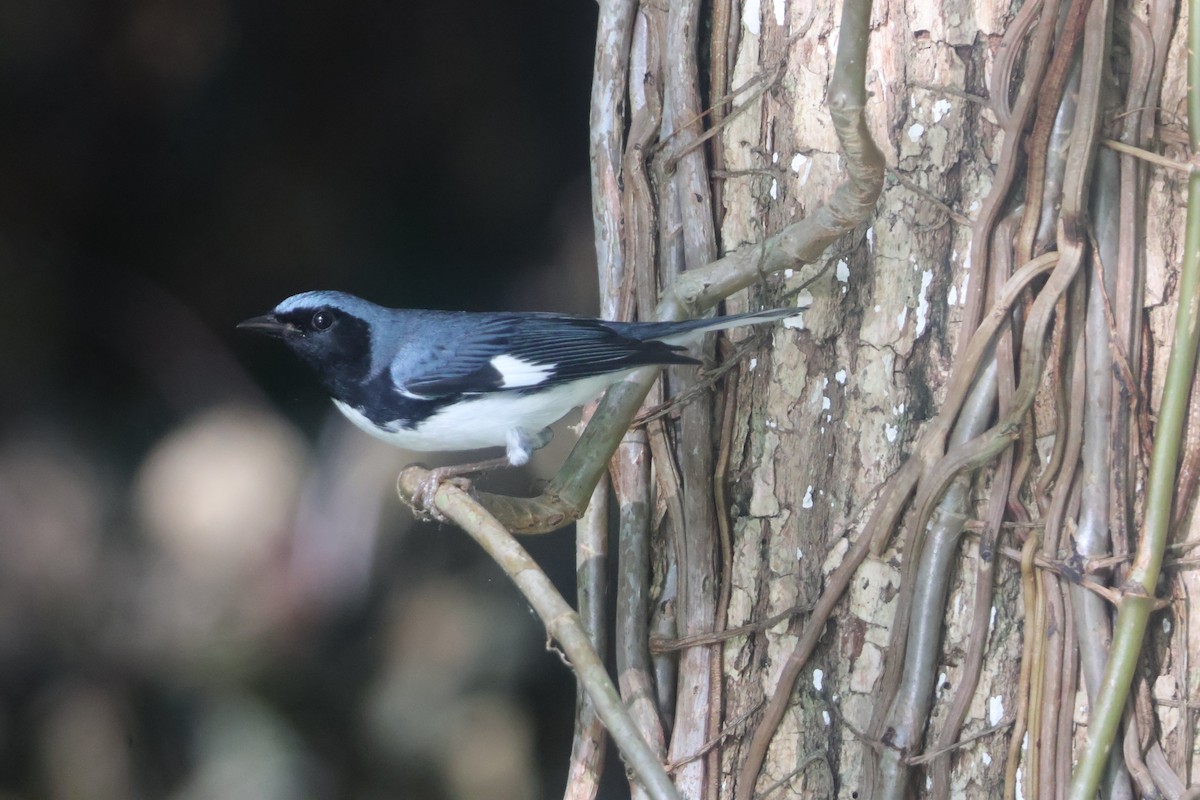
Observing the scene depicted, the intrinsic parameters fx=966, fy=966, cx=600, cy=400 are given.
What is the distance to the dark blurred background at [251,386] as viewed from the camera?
2.25 metres

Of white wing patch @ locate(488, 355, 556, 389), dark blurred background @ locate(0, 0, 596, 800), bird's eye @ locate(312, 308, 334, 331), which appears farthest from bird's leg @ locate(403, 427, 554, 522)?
dark blurred background @ locate(0, 0, 596, 800)

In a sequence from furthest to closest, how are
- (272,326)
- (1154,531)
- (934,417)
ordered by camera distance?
(272,326) < (934,417) < (1154,531)

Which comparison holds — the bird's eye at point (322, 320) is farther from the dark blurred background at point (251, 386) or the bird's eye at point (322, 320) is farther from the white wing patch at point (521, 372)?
the dark blurred background at point (251, 386)

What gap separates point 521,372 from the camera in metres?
2.04

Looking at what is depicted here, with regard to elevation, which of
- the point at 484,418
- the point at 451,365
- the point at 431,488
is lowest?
the point at 431,488

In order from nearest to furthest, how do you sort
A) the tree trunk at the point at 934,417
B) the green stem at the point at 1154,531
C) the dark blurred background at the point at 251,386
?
1. the green stem at the point at 1154,531
2. the tree trunk at the point at 934,417
3. the dark blurred background at the point at 251,386

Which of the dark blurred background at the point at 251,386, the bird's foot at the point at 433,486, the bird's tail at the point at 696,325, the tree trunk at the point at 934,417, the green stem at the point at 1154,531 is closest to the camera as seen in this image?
the green stem at the point at 1154,531

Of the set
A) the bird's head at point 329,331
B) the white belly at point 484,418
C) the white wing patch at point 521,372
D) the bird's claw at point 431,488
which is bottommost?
the bird's claw at point 431,488

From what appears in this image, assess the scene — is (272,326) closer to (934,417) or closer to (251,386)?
(251,386)

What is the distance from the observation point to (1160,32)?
61.2 inches

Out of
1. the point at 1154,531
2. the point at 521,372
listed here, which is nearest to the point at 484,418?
the point at 521,372

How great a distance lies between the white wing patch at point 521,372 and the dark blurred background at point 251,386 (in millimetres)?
692

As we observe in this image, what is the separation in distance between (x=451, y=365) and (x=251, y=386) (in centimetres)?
78

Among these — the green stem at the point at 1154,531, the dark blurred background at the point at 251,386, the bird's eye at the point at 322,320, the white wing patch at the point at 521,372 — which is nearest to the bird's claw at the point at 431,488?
the white wing patch at the point at 521,372
